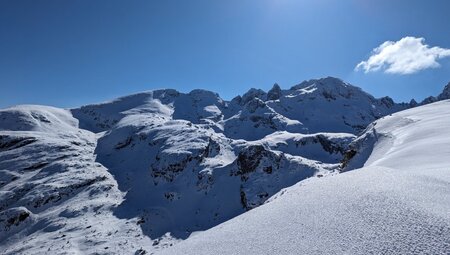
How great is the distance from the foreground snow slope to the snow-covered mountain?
1096 centimetres

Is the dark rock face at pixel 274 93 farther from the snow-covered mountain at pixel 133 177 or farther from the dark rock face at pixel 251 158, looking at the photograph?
the dark rock face at pixel 251 158

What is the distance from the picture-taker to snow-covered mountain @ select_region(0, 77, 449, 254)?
42281 mm

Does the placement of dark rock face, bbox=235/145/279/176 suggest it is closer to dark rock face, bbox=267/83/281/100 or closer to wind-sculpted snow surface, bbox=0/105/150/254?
wind-sculpted snow surface, bbox=0/105/150/254

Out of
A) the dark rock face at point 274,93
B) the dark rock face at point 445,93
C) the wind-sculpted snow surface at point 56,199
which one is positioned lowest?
the wind-sculpted snow surface at point 56,199

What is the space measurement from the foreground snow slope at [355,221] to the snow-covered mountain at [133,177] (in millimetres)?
10964

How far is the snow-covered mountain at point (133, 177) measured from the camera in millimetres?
42281

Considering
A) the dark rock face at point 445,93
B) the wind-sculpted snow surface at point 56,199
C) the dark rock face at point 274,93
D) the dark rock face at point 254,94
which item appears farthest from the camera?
the dark rock face at point 274,93

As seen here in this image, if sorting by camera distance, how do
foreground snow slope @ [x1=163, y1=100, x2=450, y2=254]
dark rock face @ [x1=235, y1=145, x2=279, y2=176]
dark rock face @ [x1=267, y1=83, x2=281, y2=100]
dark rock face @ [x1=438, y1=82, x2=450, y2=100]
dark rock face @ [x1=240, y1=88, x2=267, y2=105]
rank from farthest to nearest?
dark rock face @ [x1=267, y1=83, x2=281, y2=100] → dark rock face @ [x1=240, y1=88, x2=267, y2=105] → dark rock face @ [x1=438, y1=82, x2=450, y2=100] → dark rock face @ [x1=235, y1=145, x2=279, y2=176] → foreground snow slope @ [x1=163, y1=100, x2=450, y2=254]

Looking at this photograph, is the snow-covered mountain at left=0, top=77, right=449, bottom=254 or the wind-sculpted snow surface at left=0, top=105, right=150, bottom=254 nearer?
the wind-sculpted snow surface at left=0, top=105, right=150, bottom=254

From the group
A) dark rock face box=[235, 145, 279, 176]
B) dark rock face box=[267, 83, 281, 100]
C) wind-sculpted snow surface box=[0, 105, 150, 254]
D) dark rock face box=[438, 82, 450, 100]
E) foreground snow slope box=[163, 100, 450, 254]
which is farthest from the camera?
dark rock face box=[267, 83, 281, 100]

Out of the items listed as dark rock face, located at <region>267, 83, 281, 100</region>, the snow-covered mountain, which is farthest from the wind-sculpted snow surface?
dark rock face, located at <region>267, 83, 281, 100</region>

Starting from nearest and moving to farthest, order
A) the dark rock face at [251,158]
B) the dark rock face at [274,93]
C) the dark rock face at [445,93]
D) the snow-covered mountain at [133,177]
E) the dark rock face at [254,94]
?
the snow-covered mountain at [133,177] < the dark rock face at [251,158] < the dark rock face at [445,93] < the dark rock face at [254,94] < the dark rock face at [274,93]

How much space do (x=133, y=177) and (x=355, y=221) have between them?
A: 2366 inches

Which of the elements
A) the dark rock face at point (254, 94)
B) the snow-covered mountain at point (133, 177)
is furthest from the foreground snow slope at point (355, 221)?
the dark rock face at point (254, 94)
